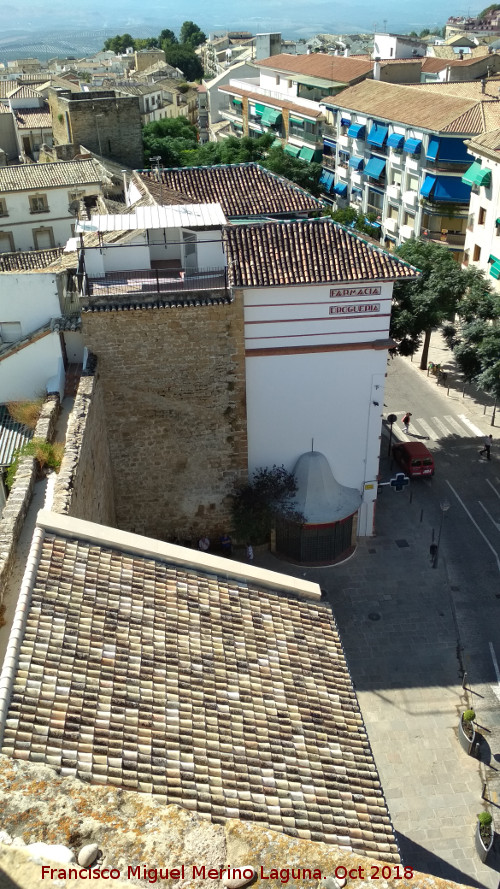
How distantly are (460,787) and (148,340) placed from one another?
42.3 ft

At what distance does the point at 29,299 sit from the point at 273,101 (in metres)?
52.1

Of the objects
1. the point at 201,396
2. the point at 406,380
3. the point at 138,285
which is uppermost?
the point at 138,285

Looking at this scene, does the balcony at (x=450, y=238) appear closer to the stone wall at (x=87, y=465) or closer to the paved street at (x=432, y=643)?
the paved street at (x=432, y=643)

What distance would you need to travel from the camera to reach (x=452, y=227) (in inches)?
1699

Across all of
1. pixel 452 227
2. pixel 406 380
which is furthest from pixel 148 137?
pixel 406 380

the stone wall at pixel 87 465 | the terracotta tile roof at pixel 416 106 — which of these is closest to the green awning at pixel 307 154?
the terracotta tile roof at pixel 416 106

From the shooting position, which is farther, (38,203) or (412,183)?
(412,183)

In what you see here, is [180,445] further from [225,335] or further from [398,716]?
[398,716]

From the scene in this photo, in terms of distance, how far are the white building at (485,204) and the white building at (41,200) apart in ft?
63.6

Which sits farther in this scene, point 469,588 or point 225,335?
point 469,588

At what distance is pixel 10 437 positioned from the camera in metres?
17.5

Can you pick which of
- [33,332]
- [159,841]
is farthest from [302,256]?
[159,841]

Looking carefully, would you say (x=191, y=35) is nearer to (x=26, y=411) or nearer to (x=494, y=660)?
(x=26, y=411)

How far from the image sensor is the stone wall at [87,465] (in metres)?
13.2
